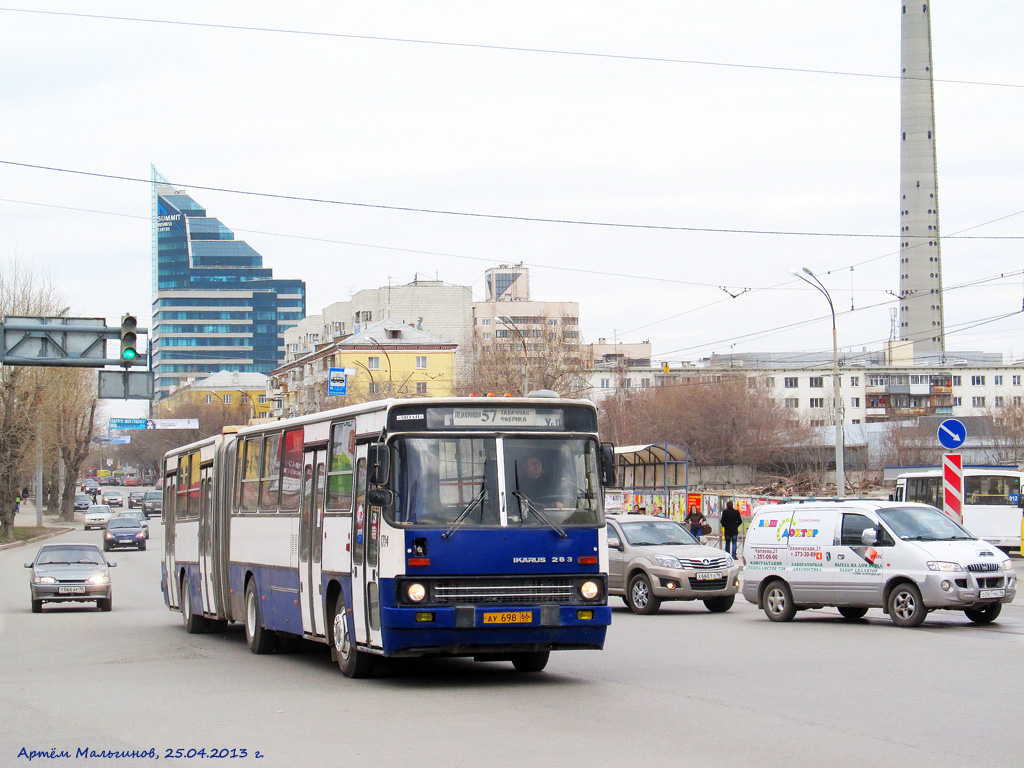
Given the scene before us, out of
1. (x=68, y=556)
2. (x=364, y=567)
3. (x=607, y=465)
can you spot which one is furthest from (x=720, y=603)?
(x=68, y=556)

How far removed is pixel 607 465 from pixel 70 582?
17188 mm

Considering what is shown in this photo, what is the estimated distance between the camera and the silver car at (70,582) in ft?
85.8

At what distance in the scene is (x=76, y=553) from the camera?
2753cm

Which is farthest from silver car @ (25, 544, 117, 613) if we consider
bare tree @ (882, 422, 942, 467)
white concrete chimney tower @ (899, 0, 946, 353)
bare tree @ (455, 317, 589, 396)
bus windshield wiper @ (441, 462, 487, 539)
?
white concrete chimney tower @ (899, 0, 946, 353)

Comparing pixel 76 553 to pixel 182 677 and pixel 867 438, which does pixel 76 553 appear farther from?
pixel 867 438

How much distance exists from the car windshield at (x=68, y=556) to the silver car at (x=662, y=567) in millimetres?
11599

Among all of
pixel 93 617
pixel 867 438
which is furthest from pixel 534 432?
pixel 867 438

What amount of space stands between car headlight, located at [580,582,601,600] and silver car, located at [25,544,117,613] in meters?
16.6

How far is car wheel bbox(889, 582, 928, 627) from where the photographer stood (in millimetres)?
18109

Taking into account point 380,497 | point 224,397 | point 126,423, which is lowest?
point 380,497

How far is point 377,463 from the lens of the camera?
11.9 m

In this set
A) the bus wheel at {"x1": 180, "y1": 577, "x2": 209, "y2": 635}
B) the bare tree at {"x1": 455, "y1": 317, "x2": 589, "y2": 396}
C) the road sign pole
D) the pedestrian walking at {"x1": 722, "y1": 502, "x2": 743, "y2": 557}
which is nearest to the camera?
the bus wheel at {"x1": 180, "y1": 577, "x2": 209, "y2": 635}

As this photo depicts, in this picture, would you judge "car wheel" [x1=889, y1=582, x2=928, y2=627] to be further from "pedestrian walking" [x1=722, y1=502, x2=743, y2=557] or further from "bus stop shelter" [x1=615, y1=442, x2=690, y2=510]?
"bus stop shelter" [x1=615, y1=442, x2=690, y2=510]

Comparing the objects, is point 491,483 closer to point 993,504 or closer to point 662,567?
point 662,567
